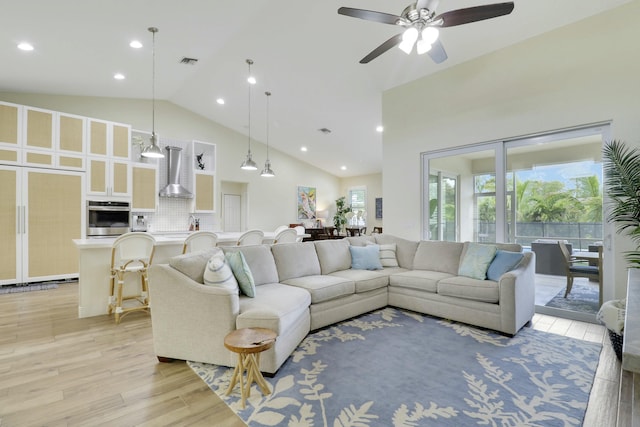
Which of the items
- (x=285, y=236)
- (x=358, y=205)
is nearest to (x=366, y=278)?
(x=285, y=236)

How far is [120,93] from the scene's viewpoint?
6.31 meters

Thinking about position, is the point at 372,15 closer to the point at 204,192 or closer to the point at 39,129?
the point at 39,129

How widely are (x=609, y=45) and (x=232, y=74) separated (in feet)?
17.7

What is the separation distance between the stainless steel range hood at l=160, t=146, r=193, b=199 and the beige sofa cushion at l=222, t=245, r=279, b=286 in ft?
14.1

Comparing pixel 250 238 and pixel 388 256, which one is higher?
pixel 250 238

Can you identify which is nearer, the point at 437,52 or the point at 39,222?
the point at 437,52

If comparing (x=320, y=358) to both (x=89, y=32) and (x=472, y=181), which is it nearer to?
(x=472, y=181)

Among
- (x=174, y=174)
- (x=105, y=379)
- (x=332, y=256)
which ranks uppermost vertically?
(x=174, y=174)

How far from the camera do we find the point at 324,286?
332 cm

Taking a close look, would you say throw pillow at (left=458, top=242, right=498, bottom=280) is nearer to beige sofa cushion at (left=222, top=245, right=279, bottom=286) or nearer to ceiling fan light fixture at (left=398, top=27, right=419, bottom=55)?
beige sofa cushion at (left=222, top=245, right=279, bottom=286)

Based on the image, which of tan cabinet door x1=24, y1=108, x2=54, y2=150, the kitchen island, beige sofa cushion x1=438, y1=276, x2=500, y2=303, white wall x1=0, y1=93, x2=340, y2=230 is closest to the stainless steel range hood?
white wall x1=0, y1=93, x2=340, y2=230

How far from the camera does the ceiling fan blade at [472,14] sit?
7.52 feet

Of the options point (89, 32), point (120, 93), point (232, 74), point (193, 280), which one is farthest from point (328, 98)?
point (193, 280)

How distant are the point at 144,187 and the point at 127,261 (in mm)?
3114
